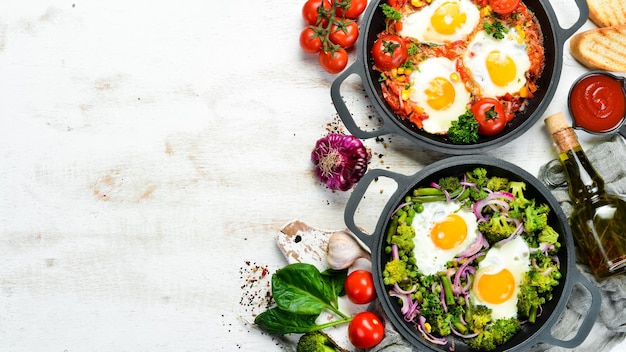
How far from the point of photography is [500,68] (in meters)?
4.46

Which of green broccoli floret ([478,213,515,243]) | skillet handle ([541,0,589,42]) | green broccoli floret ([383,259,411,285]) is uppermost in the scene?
skillet handle ([541,0,589,42])

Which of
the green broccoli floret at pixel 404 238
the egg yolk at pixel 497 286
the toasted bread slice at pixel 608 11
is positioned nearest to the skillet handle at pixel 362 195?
the green broccoli floret at pixel 404 238

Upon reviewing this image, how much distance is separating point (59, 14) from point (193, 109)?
1166mm

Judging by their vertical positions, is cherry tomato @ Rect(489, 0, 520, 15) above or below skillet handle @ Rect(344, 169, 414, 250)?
above

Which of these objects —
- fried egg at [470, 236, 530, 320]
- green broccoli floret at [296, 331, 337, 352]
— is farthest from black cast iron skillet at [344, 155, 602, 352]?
green broccoli floret at [296, 331, 337, 352]

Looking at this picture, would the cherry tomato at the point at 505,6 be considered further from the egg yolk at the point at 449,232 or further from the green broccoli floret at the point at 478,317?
the green broccoli floret at the point at 478,317

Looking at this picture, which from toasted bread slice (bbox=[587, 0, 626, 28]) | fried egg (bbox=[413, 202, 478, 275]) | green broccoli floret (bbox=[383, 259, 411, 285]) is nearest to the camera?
green broccoli floret (bbox=[383, 259, 411, 285])

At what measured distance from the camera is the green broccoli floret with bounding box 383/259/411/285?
13.8 feet

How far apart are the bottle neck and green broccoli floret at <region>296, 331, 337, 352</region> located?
1.84m

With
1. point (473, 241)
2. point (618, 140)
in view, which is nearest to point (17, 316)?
point (473, 241)

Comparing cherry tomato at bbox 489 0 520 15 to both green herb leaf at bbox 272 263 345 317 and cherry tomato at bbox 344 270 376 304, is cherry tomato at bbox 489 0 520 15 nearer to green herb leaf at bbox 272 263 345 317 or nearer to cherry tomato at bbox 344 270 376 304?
cherry tomato at bbox 344 270 376 304

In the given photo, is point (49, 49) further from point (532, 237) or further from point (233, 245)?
point (532, 237)

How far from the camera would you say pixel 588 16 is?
4.58m

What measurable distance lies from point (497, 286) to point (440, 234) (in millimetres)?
473
